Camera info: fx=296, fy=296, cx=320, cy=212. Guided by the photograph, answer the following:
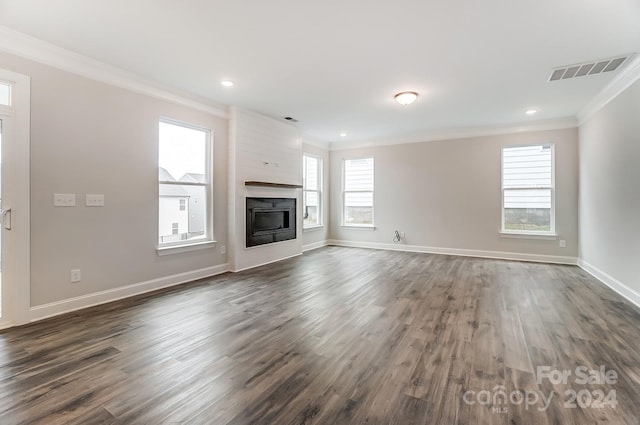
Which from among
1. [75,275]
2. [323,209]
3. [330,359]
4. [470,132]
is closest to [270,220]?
[323,209]

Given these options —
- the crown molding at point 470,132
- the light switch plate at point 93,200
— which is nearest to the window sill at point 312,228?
the crown molding at point 470,132

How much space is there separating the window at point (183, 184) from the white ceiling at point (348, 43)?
650 mm

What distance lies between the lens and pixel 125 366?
6.83ft

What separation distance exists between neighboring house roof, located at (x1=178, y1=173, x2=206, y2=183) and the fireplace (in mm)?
855

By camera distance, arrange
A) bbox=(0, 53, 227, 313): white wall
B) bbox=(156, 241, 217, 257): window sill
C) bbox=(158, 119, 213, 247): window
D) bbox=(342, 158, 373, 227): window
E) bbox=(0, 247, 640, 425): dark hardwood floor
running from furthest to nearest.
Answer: bbox=(342, 158, 373, 227): window, bbox=(158, 119, 213, 247): window, bbox=(156, 241, 217, 257): window sill, bbox=(0, 53, 227, 313): white wall, bbox=(0, 247, 640, 425): dark hardwood floor

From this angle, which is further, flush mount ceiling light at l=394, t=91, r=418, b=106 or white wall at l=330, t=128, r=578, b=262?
white wall at l=330, t=128, r=578, b=262

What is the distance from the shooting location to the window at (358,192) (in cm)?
753

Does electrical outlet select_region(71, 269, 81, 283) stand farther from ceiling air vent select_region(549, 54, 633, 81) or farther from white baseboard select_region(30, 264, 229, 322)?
ceiling air vent select_region(549, 54, 633, 81)

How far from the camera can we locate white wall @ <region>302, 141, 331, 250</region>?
717 centimetres

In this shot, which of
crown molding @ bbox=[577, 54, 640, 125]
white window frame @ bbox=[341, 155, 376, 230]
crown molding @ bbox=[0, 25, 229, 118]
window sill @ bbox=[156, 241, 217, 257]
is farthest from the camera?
white window frame @ bbox=[341, 155, 376, 230]

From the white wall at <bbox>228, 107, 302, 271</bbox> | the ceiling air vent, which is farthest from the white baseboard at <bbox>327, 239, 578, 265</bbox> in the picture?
the ceiling air vent

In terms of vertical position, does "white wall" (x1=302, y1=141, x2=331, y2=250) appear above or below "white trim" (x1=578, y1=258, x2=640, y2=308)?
above

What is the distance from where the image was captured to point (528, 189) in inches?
229

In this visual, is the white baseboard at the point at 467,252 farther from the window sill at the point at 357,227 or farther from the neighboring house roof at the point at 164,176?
A: the neighboring house roof at the point at 164,176
